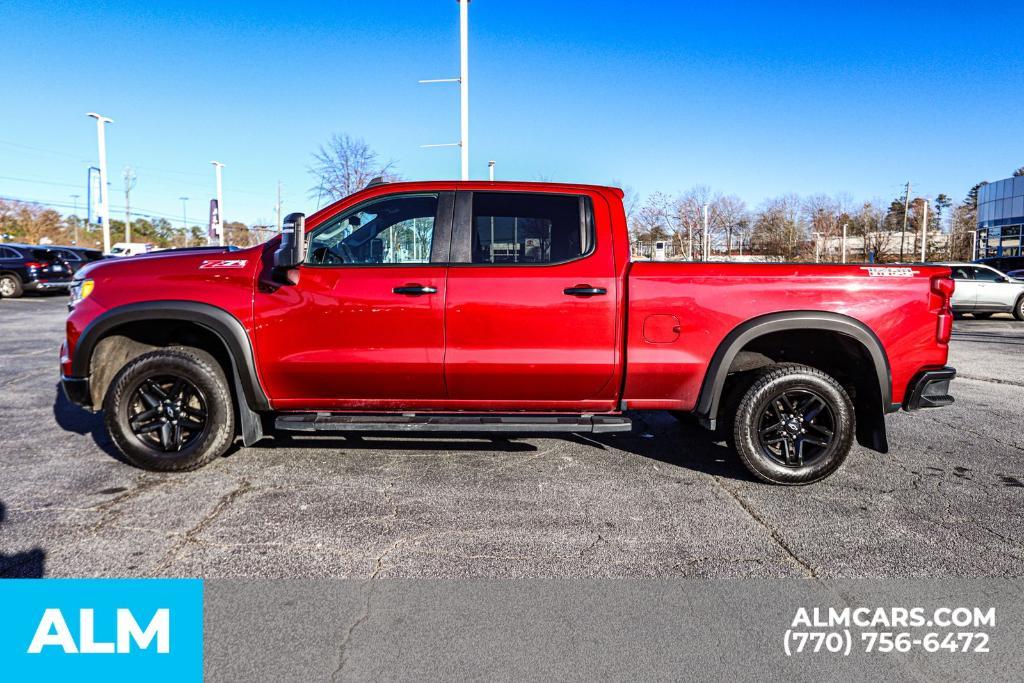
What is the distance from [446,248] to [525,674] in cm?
284

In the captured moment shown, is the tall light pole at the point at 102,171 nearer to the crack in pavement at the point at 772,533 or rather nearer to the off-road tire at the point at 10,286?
the off-road tire at the point at 10,286

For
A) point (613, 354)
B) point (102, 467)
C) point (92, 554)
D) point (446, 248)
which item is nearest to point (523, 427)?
point (613, 354)

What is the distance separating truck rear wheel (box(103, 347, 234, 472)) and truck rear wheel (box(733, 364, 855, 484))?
344 cm

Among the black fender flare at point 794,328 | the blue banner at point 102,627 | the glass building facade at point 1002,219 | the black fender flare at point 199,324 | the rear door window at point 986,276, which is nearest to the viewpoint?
the blue banner at point 102,627

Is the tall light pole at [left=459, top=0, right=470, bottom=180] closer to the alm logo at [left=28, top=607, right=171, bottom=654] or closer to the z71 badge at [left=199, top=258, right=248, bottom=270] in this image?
the z71 badge at [left=199, top=258, right=248, bottom=270]

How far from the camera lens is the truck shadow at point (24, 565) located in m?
3.04

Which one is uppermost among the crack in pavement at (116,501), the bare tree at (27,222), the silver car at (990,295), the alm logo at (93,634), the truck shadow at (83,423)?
the bare tree at (27,222)

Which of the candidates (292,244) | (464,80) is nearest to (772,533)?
(292,244)

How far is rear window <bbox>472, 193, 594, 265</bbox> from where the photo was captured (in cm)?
450

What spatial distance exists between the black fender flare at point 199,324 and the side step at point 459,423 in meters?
0.33

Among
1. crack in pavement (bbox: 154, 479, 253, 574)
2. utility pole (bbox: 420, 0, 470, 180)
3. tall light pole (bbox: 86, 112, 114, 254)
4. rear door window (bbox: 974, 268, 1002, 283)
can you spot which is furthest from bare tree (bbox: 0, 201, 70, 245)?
rear door window (bbox: 974, 268, 1002, 283)

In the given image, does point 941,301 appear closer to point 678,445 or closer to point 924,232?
point 678,445

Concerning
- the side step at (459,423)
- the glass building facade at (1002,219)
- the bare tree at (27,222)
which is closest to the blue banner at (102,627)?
the side step at (459,423)

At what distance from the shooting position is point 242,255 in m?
4.53
